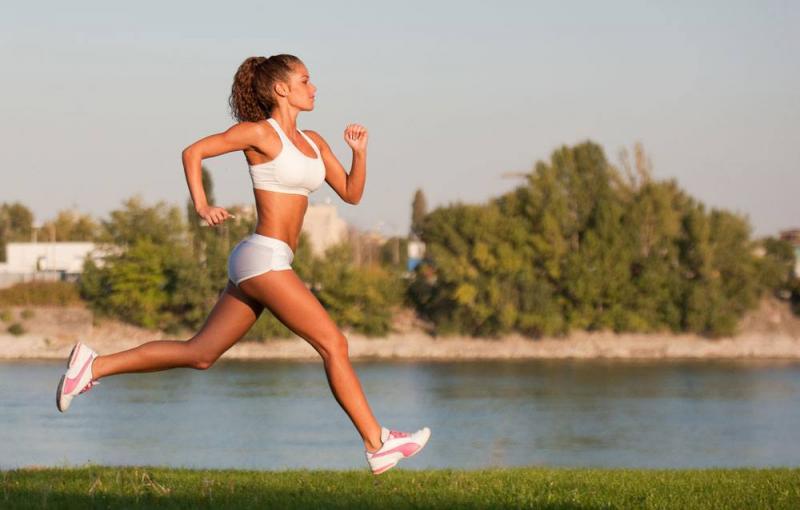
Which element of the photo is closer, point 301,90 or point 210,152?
point 210,152

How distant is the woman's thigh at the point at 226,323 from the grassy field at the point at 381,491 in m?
0.76

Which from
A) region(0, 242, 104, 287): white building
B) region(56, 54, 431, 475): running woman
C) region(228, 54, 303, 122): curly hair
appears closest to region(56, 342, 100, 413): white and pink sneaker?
region(56, 54, 431, 475): running woman

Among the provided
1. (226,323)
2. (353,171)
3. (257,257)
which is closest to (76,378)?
(226,323)

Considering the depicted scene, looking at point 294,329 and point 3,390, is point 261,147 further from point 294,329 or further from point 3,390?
point 3,390

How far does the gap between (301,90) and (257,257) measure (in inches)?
32.1

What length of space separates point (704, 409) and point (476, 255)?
22245 mm

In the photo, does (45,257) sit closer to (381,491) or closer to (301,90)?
(381,491)

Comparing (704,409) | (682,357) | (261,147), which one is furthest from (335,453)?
(682,357)

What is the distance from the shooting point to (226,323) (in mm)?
6035

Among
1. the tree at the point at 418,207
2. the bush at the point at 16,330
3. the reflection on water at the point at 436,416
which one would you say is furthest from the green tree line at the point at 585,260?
the tree at the point at 418,207

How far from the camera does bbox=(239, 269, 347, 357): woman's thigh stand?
18.9 feet

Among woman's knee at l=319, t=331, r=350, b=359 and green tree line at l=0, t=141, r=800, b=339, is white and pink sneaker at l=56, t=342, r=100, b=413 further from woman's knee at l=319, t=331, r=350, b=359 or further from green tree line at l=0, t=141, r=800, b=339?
green tree line at l=0, t=141, r=800, b=339

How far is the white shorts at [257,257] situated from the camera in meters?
5.80

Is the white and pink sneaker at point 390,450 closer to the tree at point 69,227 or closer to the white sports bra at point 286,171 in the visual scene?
the white sports bra at point 286,171
